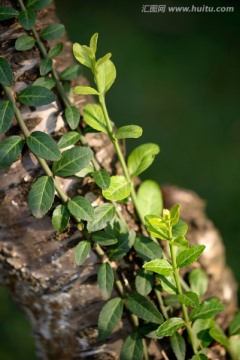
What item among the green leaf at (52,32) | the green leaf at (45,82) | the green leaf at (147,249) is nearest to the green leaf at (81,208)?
the green leaf at (147,249)

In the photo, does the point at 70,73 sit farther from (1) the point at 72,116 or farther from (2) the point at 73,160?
(2) the point at 73,160

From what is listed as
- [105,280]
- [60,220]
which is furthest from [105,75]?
A: [105,280]

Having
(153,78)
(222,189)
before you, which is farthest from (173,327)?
(153,78)

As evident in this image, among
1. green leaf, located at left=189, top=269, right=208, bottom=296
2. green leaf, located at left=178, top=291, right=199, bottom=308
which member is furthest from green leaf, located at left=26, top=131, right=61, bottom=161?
green leaf, located at left=189, top=269, right=208, bottom=296

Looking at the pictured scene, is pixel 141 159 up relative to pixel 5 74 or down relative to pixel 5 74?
down

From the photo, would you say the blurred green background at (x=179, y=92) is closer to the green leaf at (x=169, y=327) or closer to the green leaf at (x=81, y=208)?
the green leaf at (x=169, y=327)

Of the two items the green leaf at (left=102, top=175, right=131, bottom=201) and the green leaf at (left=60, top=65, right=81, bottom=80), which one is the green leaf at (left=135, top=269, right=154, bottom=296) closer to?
the green leaf at (left=102, top=175, right=131, bottom=201)
